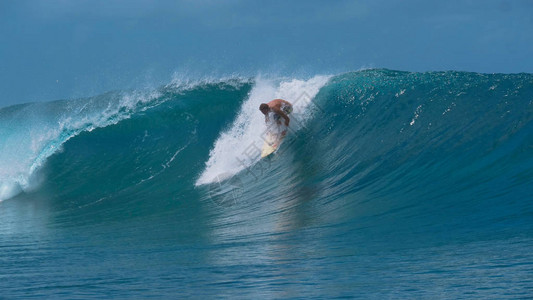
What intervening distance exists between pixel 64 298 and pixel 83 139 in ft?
29.9

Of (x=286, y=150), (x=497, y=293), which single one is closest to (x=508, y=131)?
(x=286, y=150)

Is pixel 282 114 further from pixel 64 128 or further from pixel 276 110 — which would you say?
pixel 64 128

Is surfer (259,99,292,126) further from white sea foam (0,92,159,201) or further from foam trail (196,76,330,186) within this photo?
white sea foam (0,92,159,201)

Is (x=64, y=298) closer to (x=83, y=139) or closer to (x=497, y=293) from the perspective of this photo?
(x=497, y=293)

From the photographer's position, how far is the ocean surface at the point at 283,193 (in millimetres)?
4043

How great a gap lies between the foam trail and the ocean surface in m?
0.04

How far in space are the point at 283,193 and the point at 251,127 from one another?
333 cm

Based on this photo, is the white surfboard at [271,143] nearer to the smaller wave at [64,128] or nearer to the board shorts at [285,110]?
the board shorts at [285,110]

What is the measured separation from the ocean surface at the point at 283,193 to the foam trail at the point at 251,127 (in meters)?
0.04

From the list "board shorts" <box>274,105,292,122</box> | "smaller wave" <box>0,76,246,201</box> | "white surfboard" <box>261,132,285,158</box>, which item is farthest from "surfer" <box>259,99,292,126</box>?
"smaller wave" <box>0,76,246,201</box>

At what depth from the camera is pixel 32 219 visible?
845 centimetres

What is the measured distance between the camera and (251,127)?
37.7 feet

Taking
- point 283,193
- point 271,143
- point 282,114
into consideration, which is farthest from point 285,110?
point 283,193

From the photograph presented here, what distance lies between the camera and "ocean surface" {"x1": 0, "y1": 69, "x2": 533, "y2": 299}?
4043mm
